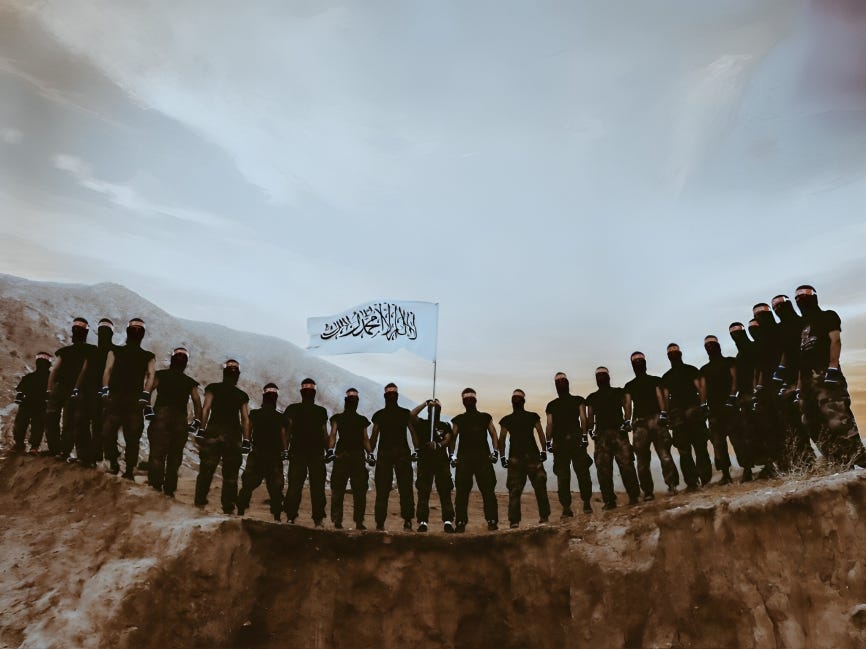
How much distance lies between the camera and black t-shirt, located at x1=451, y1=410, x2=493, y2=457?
33.0 feet

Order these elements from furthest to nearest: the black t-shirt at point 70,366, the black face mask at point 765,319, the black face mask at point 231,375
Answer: the black t-shirt at point 70,366
the black face mask at point 231,375
the black face mask at point 765,319

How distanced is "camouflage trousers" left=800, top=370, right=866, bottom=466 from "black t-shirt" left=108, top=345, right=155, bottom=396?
10.7m

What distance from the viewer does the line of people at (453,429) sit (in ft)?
29.2

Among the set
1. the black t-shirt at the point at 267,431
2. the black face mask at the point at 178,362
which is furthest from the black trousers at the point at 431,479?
the black face mask at the point at 178,362

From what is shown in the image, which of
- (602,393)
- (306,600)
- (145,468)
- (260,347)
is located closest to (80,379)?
(145,468)

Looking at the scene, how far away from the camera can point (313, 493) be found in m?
9.73

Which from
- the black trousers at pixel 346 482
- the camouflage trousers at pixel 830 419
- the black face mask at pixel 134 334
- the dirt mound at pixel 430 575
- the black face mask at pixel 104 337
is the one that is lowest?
the dirt mound at pixel 430 575

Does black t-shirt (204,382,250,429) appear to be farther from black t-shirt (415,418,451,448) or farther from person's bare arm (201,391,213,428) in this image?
black t-shirt (415,418,451,448)

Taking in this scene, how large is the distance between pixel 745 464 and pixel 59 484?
1200 centimetres

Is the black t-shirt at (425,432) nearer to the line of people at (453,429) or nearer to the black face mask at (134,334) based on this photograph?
the line of people at (453,429)

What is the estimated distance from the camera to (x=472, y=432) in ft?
33.1

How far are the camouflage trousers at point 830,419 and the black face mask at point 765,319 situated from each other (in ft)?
3.60

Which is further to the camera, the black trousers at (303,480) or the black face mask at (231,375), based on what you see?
→ the black face mask at (231,375)

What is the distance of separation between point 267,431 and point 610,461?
243 inches
